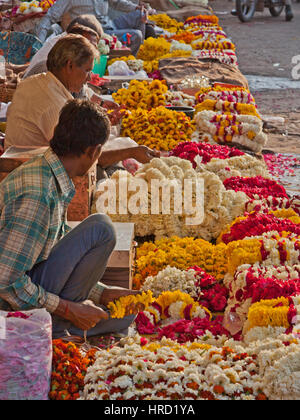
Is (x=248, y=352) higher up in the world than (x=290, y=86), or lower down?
higher up

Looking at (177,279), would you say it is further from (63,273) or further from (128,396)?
(128,396)

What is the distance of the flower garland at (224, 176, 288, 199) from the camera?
388 cm

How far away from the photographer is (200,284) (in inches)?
119

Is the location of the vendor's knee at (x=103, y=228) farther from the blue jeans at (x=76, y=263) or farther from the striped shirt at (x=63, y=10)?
the striped shirt at (x=63, y=10)

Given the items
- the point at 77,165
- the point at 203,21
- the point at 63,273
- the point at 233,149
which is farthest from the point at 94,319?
the point at 203,21

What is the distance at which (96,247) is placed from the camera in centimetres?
236

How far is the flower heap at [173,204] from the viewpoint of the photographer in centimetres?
354

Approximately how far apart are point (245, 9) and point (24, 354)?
15391mm

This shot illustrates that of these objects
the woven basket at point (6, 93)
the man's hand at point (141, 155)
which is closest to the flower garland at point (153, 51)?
the woven basket at point (6, 93)

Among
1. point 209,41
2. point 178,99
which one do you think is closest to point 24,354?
point 178,99

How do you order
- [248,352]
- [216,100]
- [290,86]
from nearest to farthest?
[248,352]
[216,100]
[290,86]

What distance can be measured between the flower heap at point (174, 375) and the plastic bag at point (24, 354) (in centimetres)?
17
